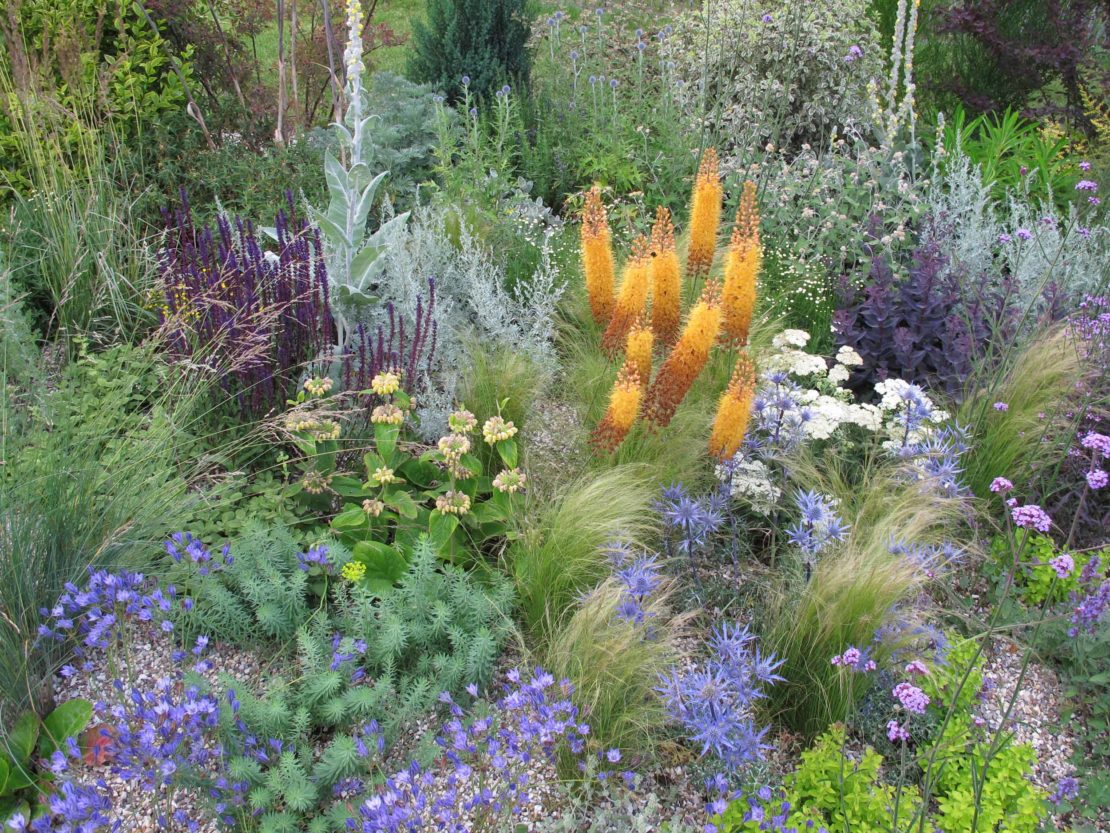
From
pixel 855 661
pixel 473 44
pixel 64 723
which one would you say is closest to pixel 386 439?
pixel 64 723

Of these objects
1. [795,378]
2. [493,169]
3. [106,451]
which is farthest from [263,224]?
[795,378]

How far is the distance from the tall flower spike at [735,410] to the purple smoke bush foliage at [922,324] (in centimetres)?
152

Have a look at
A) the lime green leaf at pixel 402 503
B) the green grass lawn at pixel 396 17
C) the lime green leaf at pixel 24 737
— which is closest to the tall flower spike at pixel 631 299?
the lime green leaf at pixel 402 503

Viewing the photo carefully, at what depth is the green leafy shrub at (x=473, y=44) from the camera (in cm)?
619

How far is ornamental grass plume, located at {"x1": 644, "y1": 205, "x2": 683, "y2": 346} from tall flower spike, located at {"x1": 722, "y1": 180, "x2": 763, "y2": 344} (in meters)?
0.18

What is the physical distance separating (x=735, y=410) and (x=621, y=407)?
36 centimetres

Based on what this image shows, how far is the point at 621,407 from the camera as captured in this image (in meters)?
2.84

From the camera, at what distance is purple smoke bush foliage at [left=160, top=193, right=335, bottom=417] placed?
11.2 ft

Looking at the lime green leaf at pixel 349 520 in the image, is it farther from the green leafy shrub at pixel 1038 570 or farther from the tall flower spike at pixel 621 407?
the green leafy shrub at pixel 1038 570

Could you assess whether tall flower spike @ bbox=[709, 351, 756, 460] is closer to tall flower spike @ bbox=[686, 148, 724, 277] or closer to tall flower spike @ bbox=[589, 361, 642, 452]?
tall flower spike @ bbox=[589, 361, 642, 452]

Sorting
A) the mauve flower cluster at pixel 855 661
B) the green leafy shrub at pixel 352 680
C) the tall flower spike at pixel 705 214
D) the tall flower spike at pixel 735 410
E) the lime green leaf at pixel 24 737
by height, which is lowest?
the lime green leaf at pixel 24 737

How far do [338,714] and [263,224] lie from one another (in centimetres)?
323

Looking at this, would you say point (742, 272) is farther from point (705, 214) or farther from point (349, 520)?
point (349, 520)

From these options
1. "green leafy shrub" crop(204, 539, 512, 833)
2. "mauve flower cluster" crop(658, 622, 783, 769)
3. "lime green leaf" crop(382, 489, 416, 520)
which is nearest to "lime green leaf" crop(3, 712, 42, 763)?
"green leafy shrub" crop(204, 539, 512, 833)
